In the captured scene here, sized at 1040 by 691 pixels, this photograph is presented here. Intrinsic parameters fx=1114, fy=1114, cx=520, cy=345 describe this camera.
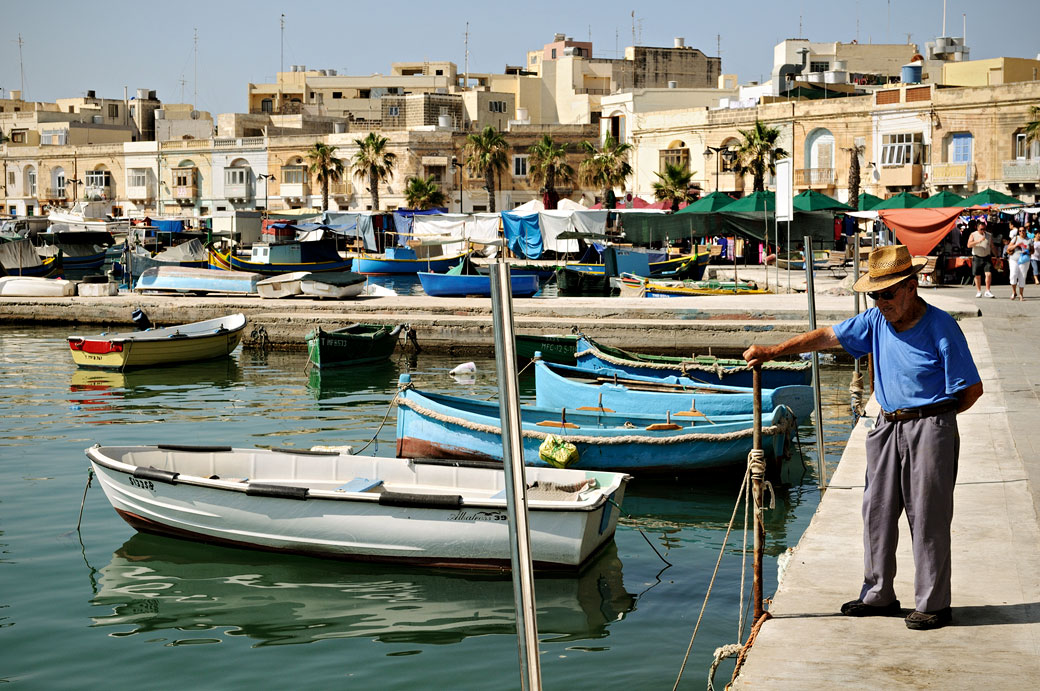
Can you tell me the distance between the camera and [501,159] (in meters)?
61.3

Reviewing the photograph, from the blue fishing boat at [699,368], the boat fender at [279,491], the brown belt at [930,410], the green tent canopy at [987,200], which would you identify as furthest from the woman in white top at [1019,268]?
the brown belt at [930,410]

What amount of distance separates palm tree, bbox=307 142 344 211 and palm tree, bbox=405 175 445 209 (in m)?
5.18

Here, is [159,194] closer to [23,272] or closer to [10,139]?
[10,139]

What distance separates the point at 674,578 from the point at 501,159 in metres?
53.6

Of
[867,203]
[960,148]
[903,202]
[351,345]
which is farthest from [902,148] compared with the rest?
[351,345]

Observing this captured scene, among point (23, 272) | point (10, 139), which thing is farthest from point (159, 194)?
point (23, 272)

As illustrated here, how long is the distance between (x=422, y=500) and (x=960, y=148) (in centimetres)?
4123

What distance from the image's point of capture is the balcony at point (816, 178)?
48.2m

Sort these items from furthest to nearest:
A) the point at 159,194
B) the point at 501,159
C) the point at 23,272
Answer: the point at 159,194, the point at 501,159, the point at 23,272

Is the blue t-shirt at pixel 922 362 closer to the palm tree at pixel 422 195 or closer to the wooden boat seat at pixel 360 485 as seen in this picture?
the wooden boat seat at pixel 360 485

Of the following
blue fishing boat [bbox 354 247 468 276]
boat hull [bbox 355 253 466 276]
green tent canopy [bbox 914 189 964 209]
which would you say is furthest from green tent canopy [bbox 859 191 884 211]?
boat hull [bbox 355 253 466 276]

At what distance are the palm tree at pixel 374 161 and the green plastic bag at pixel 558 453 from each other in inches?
2089

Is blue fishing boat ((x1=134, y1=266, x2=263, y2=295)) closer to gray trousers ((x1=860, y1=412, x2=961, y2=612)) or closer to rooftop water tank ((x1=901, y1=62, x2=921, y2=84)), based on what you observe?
gray trousers ((x1=860, y1=412, x2=961, y2=612))

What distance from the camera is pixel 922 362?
515 cm
